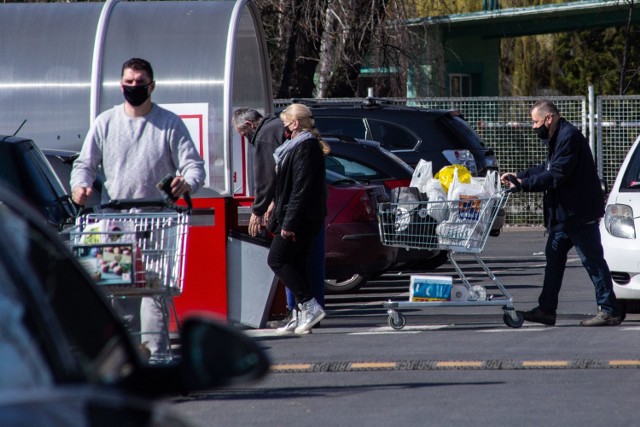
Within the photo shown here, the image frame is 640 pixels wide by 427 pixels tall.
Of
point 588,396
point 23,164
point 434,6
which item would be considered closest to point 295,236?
point 23,164

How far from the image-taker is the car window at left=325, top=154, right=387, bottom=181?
45.9 feet

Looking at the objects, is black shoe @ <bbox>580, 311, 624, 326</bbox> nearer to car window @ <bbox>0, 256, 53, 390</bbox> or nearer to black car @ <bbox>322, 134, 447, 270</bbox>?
black car @ <bbox>322, 134, 447, 270</bbox>

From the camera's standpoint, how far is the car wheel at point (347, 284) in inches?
508

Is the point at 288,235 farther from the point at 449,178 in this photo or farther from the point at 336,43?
the point at 336,43

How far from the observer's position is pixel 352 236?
12.1 m

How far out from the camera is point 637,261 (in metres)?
10.4

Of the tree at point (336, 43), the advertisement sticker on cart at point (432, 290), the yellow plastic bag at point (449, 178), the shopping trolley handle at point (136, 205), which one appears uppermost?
the tree at point (336, 43)

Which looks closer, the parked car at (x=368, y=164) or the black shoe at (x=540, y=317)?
the black shoe at (x=540, y=317)

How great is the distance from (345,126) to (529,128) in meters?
5.61

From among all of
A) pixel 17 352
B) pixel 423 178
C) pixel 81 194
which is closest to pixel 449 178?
pixel 423 178

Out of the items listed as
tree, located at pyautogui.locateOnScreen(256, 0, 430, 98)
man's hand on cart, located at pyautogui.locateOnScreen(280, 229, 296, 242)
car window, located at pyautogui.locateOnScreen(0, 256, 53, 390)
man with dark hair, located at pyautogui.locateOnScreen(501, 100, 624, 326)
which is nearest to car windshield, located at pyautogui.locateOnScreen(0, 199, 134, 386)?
car window, located at pyautogui.locateOnScreen(0, 256, 53, 390)

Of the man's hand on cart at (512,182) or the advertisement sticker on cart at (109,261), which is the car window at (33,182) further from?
the man's hand on cart at (512,182)

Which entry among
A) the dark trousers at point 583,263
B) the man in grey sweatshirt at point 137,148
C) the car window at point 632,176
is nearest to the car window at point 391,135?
the car window at point 632,176

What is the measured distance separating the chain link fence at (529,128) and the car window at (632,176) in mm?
10416
